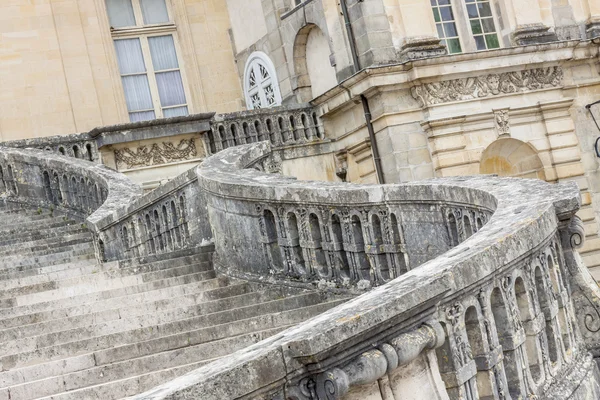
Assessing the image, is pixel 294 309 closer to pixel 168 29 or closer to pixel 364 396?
pixel 364 396

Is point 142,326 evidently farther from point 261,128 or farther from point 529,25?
point 529,25

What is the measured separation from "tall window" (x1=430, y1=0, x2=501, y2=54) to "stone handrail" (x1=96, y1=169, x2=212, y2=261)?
7891 mm

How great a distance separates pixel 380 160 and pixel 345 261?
28.5 feet

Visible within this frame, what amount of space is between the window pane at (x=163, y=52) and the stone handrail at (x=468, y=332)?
15.6 meters

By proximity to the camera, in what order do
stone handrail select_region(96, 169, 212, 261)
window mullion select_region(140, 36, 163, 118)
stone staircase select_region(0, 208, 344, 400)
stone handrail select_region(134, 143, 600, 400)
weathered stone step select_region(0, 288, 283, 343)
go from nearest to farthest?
stone handrail select_region(134, 143, 600, 400)
stone staircase select_region(0, 208, 344, 400)
weathered stone step select_region(0, 288, 283, 343)
stone handrail select_region(96, 169, 212, 261)
window mullion select_region(140, 36, 163, 118)

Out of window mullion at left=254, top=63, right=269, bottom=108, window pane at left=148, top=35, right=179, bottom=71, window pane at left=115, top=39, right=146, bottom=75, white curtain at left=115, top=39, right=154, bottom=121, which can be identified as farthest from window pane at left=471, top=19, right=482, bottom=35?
window pane at left=115, top=39, right=146, bottom=75

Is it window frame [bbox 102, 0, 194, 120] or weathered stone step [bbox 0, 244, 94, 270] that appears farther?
window frame [bbox 102, 0, 194, 120]

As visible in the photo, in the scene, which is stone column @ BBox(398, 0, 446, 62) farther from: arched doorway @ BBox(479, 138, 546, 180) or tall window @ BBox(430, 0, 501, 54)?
arched doorway @ BBox(479, 138, 546, 180)

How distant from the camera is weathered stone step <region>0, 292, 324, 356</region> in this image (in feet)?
25.4

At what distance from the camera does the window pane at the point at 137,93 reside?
21.7m

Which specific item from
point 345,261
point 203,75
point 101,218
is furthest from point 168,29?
point 345,261

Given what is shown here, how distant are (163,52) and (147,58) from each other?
37cm

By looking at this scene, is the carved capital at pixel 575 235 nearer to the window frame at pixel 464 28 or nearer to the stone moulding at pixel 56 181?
the stone moulding at pixel 56 181

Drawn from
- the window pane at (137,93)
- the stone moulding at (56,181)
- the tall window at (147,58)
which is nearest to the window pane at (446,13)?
the tall window at (147,58)
